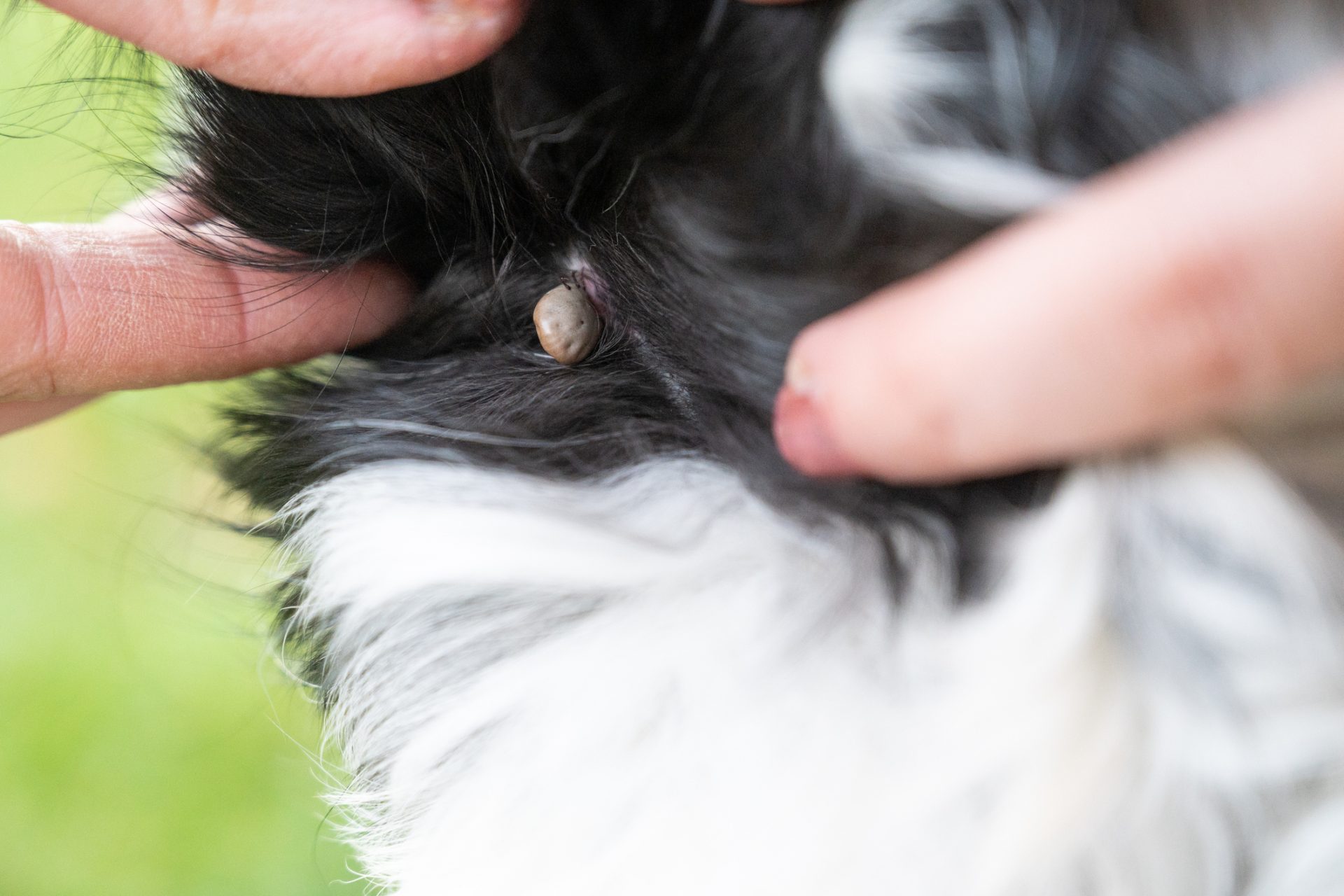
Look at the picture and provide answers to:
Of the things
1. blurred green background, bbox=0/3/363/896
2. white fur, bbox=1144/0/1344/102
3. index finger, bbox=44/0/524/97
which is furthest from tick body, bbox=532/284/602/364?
blurred green background, bbox=0/3/363/896

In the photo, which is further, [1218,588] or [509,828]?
[509,828]

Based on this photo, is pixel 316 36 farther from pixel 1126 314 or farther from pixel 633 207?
pixel 1126 314

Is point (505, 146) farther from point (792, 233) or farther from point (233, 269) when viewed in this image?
point (233, 269)

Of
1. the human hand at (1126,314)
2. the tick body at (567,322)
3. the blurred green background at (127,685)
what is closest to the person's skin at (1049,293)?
the human hand at (1126,314)

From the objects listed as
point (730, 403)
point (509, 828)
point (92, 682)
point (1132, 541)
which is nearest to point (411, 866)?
point (509, 828)

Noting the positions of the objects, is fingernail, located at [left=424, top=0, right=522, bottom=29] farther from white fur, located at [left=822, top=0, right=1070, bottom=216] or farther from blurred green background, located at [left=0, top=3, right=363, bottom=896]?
blurred green background, located at [left=0, top=3, right=363, bottom=896]
